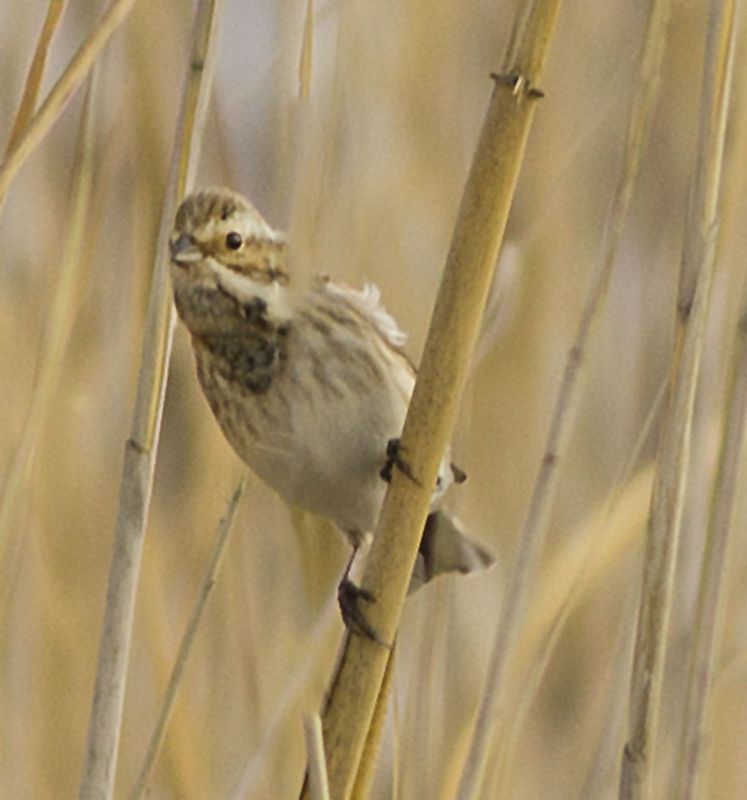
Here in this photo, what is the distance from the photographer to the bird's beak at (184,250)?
1.15 metres

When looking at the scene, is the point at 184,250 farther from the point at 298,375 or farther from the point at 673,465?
the point at 673,465

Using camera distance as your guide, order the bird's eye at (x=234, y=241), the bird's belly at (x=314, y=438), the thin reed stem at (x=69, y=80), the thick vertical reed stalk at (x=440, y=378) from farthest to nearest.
Result: 1. the bird's belly at (x=314, y=438)
2. the bird's eye at (x=234, y=241)
3. the thin reed stem at (x=69, y=80)
4. the thick vertical reed stalk at (x=440, y=378)

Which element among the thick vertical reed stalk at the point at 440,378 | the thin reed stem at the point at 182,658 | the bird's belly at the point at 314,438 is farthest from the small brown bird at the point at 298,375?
the thick vertical reed stalk at the point at 440,378

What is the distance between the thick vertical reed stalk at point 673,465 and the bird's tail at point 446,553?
13.6 inches

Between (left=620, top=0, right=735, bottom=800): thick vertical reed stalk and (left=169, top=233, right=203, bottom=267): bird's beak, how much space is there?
0.40 meters

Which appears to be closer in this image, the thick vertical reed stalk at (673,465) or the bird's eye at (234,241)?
the thick vertical reed stalk at (673,465)

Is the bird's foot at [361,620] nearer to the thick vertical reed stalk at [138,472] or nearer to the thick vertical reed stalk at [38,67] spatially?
the thick vertical reed stalk at [138,472]

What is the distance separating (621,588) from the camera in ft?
5.88

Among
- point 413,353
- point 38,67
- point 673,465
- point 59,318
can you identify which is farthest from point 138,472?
point 413,353

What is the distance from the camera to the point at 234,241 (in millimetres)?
1239

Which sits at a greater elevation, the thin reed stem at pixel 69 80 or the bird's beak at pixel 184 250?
the bird's beak at pixel 184 250

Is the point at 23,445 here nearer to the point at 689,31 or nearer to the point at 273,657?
the point at 273,657

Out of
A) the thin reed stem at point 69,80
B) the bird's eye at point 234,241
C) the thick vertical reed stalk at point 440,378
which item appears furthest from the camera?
the bird's eye at point 234,241

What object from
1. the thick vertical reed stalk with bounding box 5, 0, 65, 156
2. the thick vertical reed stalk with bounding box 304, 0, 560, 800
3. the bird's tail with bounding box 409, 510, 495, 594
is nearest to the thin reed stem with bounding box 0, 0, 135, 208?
the thick vertical reed stalk with bounding box 5, 0, 65, 156
